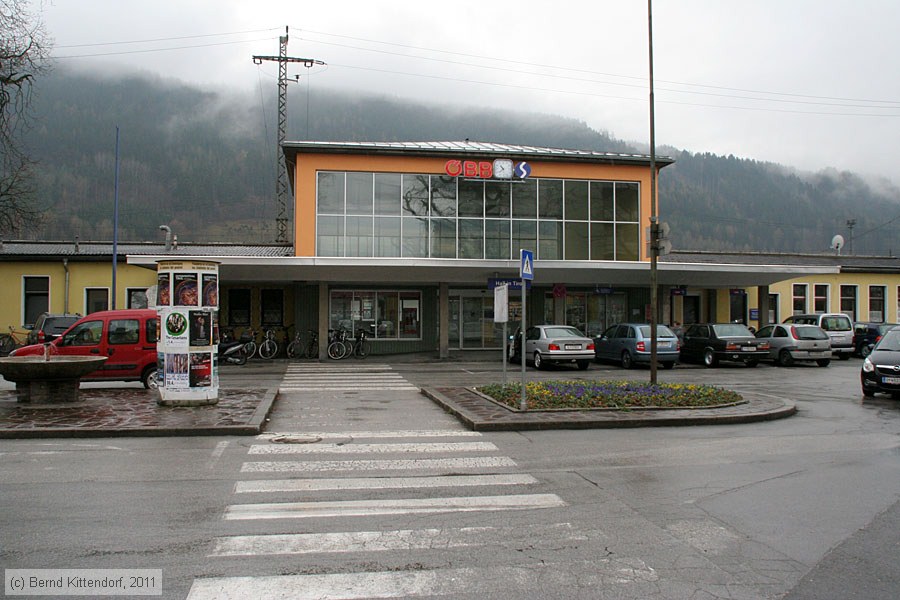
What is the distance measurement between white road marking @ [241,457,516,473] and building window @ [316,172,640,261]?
19227mm

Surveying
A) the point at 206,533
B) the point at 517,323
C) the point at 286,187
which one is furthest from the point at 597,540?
the point at 286,187

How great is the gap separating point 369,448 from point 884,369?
11349 mm

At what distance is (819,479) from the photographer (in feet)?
23.9

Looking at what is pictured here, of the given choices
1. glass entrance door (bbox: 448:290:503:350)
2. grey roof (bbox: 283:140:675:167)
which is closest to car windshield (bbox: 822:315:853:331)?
grey roof (bbox: 283:140:675:167)

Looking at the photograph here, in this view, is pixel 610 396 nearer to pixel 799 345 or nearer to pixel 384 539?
pixel 384 539

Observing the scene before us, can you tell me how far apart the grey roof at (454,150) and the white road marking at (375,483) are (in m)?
20.7

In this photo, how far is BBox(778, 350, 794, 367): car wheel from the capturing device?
81.6 ft

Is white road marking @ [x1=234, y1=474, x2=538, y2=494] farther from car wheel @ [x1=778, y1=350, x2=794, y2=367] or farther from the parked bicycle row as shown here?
car wheel @ [x1=778, y1=350, x2=794, y2=367]

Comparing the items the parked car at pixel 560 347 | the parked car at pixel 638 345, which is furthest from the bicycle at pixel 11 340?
the parked car at pixel 638 345

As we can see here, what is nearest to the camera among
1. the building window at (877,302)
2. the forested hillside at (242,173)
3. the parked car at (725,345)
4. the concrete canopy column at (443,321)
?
the parked car at (725,345)

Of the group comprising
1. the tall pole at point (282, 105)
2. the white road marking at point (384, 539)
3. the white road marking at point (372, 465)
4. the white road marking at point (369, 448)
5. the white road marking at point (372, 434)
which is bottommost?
→ the white road marking at point (372, 434)

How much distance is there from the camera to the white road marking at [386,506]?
592 centimetres

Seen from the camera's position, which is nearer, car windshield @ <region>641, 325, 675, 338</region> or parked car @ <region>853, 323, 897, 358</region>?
car windshield @ <region>641, 325, 675, 338</region>

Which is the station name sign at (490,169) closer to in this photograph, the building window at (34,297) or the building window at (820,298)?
the building window at (34,297)
